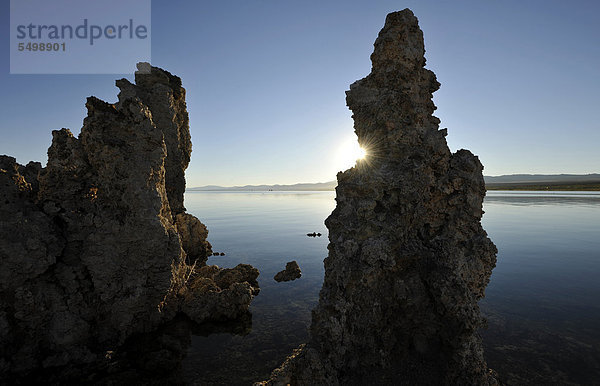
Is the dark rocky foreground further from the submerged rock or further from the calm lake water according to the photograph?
the submerged rock

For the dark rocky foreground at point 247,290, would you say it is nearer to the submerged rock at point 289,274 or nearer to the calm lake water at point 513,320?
the calm lake water at point 513,320

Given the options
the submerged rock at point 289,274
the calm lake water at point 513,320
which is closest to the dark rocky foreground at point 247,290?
the calm lake water at point 513,320

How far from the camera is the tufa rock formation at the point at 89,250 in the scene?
1081 cm

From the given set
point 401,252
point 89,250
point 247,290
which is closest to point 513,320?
point 401,252

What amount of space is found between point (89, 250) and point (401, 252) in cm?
1392

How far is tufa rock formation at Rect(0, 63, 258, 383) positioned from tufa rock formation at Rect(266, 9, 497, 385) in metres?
9.75

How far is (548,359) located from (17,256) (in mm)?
22955

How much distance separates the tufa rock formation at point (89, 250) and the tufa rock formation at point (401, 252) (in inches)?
384

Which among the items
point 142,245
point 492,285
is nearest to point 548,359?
point 492,285

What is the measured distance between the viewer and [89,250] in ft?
41.7

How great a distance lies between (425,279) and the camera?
8086mm

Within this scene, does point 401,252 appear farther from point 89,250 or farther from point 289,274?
point 289,274

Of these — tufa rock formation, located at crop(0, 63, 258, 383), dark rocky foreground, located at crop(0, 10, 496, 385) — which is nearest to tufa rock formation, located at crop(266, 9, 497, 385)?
dark rocky foreground, located at crop(0, 10, 496, 385)

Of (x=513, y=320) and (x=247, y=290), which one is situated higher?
(x=247, y=290)
